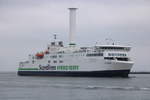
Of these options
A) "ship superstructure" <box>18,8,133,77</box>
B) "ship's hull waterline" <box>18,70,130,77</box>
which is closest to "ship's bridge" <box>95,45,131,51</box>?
"ship superstructure" <box>18,8,133,77</box>

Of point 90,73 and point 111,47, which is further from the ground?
point 111,47

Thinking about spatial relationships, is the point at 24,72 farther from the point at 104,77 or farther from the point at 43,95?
the point at 43,95

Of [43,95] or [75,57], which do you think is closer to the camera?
[43,95]

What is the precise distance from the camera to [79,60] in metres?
92.0

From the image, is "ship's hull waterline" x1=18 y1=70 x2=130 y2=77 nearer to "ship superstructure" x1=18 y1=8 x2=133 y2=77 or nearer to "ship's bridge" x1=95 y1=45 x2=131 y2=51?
"ship superstructure" x1=18 y1=8 x2=133 y2=77

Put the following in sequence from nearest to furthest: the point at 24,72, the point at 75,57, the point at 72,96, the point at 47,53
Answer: the point at 72,96
the point at 75,57
the point at 47,53
the point at 24,72

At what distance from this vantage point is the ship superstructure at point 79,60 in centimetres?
8638

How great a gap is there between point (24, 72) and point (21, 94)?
5876 cm

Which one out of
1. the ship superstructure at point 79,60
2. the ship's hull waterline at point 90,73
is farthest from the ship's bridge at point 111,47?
the ship's hull waterline at point 90,73

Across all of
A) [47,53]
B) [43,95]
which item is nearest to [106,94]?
[43,95]

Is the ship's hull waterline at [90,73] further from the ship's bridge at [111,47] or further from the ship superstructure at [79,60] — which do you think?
the ship's bridge at [111,47]

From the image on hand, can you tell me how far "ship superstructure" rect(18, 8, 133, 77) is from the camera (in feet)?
283

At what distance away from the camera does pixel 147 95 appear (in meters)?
50.4

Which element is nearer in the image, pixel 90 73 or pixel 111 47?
pixel 90 73
